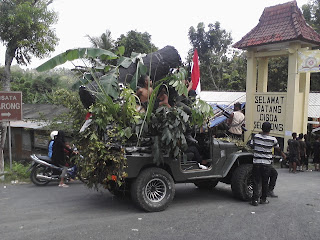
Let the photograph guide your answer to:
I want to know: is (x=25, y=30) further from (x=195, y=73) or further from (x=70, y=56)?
(x=195, y=73)

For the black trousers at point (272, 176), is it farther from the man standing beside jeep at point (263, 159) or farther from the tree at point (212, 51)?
the tree at point (212, 51)

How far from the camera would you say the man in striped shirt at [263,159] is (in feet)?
Answer: 20.2

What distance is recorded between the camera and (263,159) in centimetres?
617

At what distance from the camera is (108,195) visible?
6.98 meters

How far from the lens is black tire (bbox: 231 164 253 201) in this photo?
255 inches

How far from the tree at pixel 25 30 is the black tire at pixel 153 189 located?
208 inches

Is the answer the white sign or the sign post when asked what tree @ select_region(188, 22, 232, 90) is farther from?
the sign post

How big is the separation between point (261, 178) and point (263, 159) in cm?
40

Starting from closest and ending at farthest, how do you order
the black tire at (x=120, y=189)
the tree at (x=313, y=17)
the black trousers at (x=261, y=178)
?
the black tire at (x=120, y=189) < the black trousers at (x=261, y=178) < the tree at (x=313, y=17)

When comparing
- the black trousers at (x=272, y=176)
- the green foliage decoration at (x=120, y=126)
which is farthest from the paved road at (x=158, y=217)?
the green foliage decoration at (x=120, y=126)

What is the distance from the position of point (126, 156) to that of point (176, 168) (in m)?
1.08

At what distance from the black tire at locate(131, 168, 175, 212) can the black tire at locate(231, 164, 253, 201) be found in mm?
1509

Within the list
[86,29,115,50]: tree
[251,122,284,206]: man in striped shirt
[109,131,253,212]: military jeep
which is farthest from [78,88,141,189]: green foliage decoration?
[86,29,115,50]: tree

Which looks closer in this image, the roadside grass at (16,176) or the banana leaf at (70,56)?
the banana leaf at (70,56)
